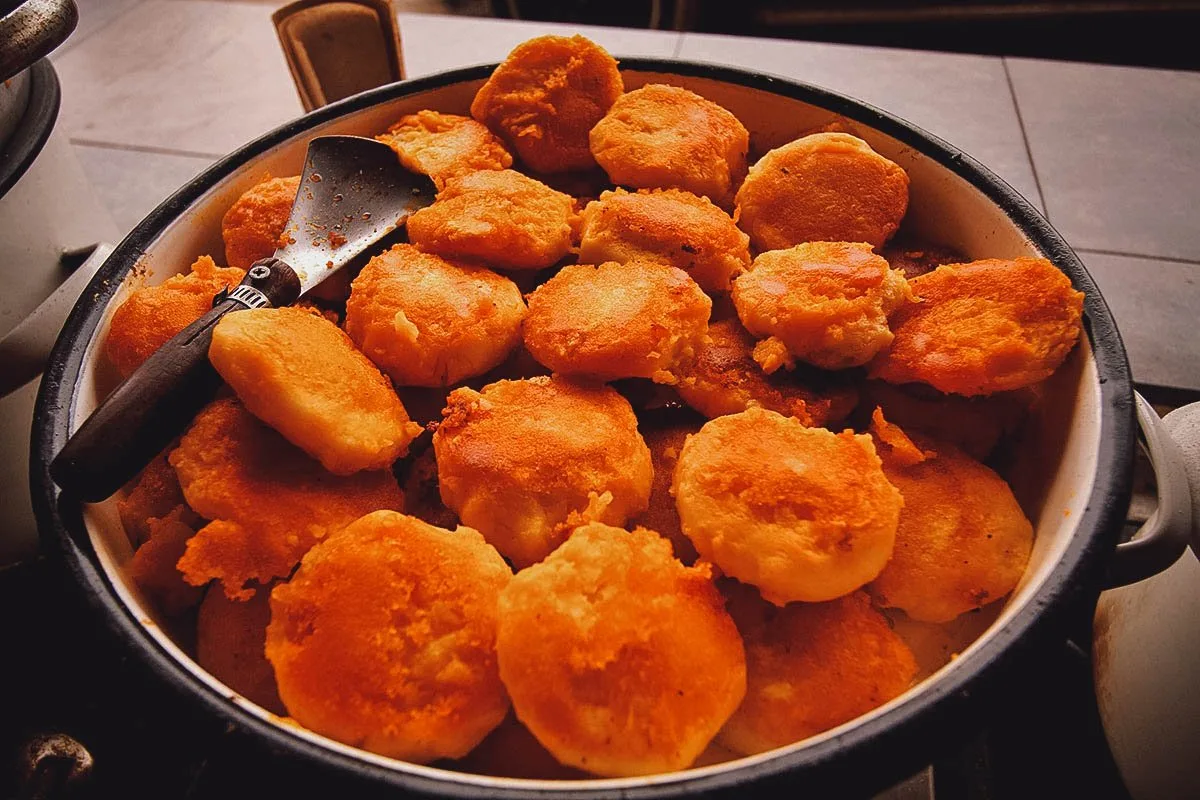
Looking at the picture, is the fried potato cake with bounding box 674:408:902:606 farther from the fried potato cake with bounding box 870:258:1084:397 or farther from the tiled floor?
the tiled floor

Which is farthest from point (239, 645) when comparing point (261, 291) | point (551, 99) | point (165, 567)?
point (551, 99)

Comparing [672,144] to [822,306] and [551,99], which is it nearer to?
[551,99]

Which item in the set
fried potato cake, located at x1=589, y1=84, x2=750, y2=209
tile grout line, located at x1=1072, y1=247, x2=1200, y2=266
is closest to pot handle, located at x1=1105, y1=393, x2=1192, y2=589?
fried potato cake, located at x1=589, y1=84, x2=750, y2=209

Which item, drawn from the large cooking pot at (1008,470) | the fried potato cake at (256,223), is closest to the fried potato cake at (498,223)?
the fried potato cake at (256,223)

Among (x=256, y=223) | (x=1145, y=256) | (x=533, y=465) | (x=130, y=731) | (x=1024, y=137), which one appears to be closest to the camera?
(x=533, y=465)

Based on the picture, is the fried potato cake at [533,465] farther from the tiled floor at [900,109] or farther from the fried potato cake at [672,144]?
the tiled floor at [900,109]

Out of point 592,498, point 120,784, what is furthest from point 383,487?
point 120,784
